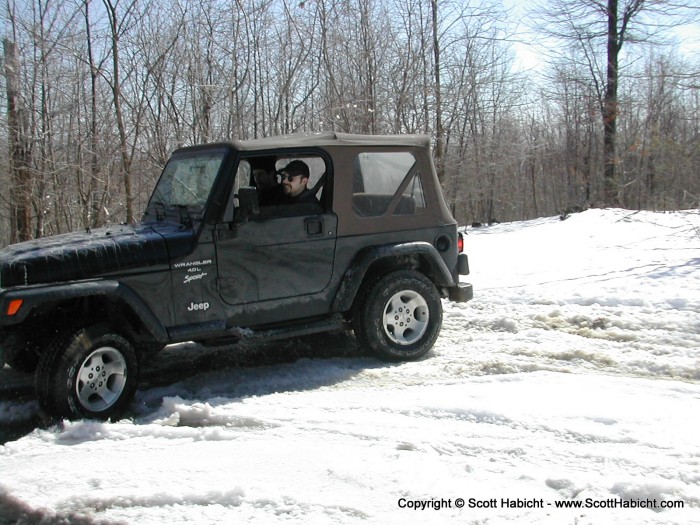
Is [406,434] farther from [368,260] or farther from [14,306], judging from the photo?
[14,306]

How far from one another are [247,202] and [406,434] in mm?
2112

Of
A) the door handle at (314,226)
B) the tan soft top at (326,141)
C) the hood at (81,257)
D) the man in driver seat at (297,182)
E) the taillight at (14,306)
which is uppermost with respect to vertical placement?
the tan soft top at (326,141)

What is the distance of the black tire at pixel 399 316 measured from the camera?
551cm

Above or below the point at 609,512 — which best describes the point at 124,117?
above

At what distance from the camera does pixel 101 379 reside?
436 centimetres

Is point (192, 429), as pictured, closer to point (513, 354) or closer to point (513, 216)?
point (513, 354)

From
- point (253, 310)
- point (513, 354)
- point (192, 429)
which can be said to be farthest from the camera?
point (513, 354)

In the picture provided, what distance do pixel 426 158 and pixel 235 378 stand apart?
8.81 feet

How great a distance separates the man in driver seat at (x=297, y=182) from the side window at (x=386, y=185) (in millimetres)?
421

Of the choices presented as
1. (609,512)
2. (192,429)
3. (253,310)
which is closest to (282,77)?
(253,310)

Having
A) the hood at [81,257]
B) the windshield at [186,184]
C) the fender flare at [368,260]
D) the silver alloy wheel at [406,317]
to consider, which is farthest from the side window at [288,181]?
the silver alloy wheel at [406,317]

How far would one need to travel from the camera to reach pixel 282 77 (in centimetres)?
1566

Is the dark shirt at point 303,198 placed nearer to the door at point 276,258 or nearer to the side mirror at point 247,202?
the door at point 276,258

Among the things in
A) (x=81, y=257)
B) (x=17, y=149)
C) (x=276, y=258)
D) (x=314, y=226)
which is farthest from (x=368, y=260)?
(x=17, y=149)
